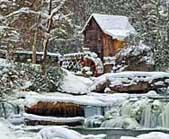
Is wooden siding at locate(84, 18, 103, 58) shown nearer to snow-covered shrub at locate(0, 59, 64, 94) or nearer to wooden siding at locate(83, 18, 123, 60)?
wooden siding at locate(83, 18, 123, 60)

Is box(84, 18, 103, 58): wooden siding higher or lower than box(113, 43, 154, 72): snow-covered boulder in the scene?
higher

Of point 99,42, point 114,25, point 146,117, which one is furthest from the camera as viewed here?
point 114,25

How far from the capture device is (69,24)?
21953mm

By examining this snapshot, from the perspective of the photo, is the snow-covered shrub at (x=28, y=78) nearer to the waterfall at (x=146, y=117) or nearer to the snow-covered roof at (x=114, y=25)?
the waterfall at (x=146, y=117)

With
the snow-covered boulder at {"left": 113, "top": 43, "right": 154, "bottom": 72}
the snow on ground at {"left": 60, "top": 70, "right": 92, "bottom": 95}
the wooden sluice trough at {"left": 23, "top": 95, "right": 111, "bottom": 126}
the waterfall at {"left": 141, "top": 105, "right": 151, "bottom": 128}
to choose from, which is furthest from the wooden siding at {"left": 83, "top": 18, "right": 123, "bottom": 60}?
the waterfall at {"left": 141, "top": 105, "right": 151, "bottom": 128}

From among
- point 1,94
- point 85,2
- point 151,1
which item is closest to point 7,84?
point 1,94

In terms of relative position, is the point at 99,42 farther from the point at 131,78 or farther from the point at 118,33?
the point at 131,78

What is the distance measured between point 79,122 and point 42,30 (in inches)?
244

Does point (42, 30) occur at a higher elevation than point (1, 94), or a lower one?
higher

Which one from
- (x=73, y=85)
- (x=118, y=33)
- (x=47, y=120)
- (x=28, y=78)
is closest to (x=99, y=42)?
(x=118, y=33)

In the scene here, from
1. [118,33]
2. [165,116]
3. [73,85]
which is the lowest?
[165,116]

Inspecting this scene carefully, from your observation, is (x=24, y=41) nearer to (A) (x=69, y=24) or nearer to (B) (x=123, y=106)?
(A) (x=69, y=24)

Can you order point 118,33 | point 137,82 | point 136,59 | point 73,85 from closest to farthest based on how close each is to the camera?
point 137,82
point 73,85
point 136,59
point 118,33

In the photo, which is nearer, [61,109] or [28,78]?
[61,109]
